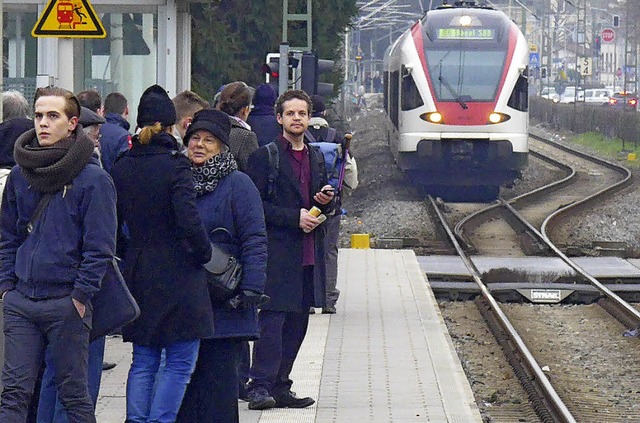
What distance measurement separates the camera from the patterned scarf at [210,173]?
265 inches

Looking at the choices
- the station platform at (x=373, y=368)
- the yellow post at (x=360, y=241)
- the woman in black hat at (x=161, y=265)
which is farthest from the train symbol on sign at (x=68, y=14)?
the yellow post at (x=360, y=241)

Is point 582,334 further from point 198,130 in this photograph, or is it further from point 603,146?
point 603,146

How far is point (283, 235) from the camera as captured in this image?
807 centimetres

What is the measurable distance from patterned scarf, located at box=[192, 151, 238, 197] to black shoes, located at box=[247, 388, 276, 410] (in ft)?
6.13

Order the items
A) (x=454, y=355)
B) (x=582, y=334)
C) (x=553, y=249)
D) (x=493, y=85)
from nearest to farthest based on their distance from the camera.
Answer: (x=454, y=355) → (x=582, y=334) → (x=553, y=249) → (x=493, y=85)

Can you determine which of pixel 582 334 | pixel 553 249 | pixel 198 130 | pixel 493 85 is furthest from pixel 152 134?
pixel 493 85

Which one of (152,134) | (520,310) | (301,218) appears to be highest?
(152,134)

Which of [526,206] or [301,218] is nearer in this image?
[301,218]

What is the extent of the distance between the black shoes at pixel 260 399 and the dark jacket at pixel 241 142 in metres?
1.35

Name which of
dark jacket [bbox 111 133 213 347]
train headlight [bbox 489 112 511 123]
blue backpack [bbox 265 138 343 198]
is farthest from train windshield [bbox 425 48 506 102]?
dark jacket [bbox 111 133 213 347]

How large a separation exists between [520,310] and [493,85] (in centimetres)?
1137

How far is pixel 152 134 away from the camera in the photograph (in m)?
6.45

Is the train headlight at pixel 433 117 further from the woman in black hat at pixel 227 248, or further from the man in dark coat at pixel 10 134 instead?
the woman in black hat at pixel 227 248

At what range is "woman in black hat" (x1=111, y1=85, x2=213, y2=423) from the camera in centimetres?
636
